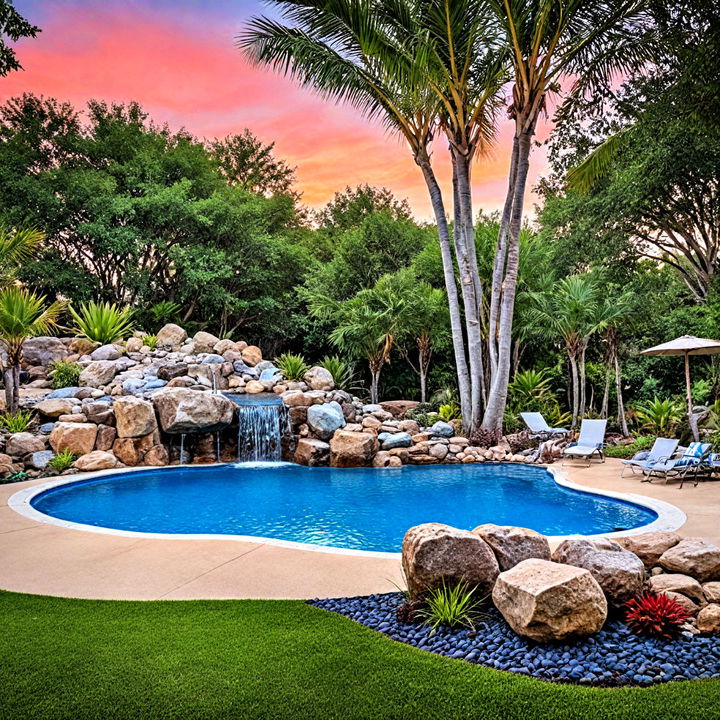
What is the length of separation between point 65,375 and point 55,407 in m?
2.24

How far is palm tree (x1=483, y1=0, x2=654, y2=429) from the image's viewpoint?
31.2 ft

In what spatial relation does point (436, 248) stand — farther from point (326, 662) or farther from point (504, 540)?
point (326, 662)

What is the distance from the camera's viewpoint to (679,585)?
3363 mm

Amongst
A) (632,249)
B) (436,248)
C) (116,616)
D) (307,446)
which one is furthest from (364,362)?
(116,616)

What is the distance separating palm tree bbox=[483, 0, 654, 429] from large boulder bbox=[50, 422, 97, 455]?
8111 millimetres

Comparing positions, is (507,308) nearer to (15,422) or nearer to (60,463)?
(60,463)

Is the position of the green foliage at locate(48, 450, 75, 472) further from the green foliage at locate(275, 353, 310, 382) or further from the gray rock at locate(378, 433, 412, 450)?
the green foliage at locate(275, 353, 310, 382)

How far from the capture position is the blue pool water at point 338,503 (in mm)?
6191

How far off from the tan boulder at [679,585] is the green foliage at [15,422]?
10490mm

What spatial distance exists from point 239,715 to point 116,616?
143cm

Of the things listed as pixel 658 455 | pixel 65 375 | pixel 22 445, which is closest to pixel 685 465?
pixel 658 455

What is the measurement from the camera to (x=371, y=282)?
18.7 metres

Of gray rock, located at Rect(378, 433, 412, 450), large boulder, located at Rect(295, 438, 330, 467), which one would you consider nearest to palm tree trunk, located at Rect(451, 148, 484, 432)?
gray rock, located at Rect(378, 433, 412, 450)

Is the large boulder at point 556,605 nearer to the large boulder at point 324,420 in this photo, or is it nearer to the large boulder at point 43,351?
the large boulder at point 324,420
